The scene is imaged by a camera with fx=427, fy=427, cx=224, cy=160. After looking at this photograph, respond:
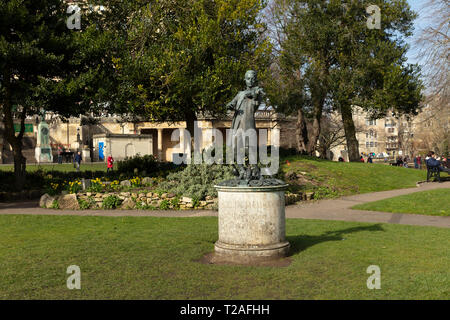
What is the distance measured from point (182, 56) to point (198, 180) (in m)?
5.04

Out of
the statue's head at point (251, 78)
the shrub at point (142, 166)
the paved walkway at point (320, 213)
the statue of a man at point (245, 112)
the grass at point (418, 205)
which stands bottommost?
the paved walkway at point (320, 213)

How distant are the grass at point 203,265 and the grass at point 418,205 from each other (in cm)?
297

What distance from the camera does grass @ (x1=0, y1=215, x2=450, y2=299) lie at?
17.6 ft

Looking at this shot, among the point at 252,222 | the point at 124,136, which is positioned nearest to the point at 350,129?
the point at 252,222

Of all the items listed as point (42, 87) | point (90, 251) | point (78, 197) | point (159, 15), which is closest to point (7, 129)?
point (42, 87)

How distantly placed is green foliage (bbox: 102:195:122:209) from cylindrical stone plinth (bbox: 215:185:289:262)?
8.05m

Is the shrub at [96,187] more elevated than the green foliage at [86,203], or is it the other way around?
the shrub at [96,187]

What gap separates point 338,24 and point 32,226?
21324 millimetres

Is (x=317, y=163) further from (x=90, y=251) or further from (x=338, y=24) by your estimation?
(x=90, y=251)

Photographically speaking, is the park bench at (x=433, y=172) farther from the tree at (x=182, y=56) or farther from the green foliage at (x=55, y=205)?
the green foliage at (x=55, y=205)

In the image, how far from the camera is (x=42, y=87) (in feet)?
49.5

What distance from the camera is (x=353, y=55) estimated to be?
25562mm

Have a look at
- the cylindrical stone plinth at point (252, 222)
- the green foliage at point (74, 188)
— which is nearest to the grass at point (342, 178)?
the green foliage at point (74, 188)

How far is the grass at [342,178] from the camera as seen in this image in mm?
18016
